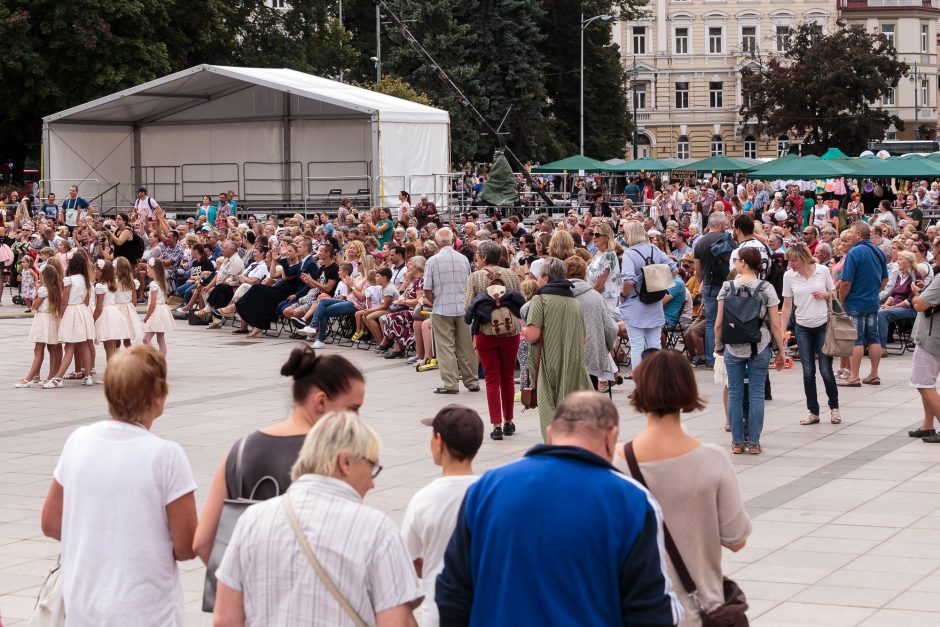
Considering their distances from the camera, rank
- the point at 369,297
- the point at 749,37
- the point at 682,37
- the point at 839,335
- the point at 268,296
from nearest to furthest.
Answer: the point at 839,335 < the point at 369,297 < the point at 268,296 < the point at 749,37 < the point at 682,37

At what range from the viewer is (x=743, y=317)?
36.5ft

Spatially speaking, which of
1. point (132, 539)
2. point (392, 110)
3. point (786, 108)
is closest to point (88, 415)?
point (132, 539)

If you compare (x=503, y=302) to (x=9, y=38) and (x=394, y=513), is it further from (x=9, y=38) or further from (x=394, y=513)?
(x=9, y=38)

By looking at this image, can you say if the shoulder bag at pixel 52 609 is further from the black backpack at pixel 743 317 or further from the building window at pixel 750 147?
the building window at pixel 750 147

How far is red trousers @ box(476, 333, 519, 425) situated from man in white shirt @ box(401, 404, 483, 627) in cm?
736

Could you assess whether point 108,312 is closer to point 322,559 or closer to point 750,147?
Result: point 322,559

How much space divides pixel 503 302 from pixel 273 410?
3273 millimetres

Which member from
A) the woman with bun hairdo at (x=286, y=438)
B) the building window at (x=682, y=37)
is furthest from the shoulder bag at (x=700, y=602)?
the building window at (x=682, y=37)

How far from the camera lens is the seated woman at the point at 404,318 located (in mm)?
18438

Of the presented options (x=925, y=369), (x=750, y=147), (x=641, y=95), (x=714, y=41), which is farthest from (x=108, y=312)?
(x=714, y=41)

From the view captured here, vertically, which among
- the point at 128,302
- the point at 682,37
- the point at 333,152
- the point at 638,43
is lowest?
the point at 128,302

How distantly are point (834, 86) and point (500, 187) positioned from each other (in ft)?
149

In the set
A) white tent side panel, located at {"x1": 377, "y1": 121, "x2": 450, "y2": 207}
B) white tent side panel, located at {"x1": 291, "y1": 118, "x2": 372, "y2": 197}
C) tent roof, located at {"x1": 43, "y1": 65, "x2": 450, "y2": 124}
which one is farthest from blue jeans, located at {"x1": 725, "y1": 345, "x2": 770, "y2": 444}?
white tent side panel, located at {"x1": 291, "y1": 118, "x2": 372, "y2": 197}

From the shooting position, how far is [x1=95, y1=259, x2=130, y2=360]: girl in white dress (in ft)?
53.9
